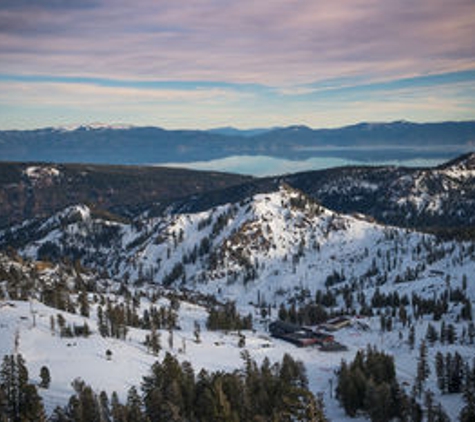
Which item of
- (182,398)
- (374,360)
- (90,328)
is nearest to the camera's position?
(182,398)

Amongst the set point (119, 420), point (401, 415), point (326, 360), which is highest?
point (119, 420)

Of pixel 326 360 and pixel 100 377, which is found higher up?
pixel 100 377

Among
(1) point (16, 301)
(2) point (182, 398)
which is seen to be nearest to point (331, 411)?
(2) point (182, 398)

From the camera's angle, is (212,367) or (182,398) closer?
(182,398)

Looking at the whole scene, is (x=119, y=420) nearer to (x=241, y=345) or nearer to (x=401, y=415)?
(x=401, y=415)

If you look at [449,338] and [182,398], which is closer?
[182,398]

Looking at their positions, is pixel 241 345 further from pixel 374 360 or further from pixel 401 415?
pixel 401 415

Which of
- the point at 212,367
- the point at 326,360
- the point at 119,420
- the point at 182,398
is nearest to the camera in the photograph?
the point at 119,420

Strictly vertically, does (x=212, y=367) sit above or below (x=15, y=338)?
below

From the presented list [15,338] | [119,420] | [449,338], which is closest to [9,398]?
[119,420]

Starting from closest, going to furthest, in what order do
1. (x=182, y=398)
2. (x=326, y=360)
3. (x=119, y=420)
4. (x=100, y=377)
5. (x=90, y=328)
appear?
(x=119, y=420), (x=182, y=398), (x=100, y=377), (x=90, y=328), (x=326, y=360)
